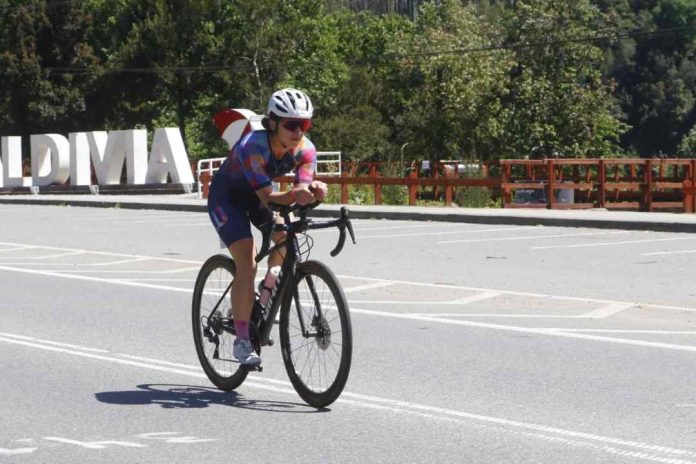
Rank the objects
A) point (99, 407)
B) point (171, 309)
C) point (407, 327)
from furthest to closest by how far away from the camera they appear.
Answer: point (171, 309), point (407, 327), point (99, 407)

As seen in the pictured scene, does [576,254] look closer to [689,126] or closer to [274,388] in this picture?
[274,388]

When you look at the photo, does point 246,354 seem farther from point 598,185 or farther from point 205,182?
point 205,182

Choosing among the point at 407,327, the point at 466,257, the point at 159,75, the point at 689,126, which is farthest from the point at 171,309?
the point at 689,126

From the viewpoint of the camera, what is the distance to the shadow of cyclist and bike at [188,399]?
26.7ft

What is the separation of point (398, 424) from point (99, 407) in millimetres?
1774

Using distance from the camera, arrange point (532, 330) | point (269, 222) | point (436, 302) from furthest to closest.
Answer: point (436, 302), point (532, 330), point (269, 222)

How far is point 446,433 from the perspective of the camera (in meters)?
Result: 7.32

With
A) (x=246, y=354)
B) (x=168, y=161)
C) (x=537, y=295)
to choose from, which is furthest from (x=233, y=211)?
(x=168, y=161)

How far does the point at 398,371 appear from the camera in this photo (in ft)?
31.1

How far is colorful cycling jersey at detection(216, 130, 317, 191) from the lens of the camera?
791 centimetres

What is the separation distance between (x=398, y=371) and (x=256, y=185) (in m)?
2.13

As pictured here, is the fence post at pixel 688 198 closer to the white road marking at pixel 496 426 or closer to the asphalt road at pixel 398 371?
the asphalt road at pixel 398 371

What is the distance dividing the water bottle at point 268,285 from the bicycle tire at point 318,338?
167 mm

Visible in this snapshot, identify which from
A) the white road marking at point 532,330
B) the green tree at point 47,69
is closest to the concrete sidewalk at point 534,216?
the white road marking at point 532,330
